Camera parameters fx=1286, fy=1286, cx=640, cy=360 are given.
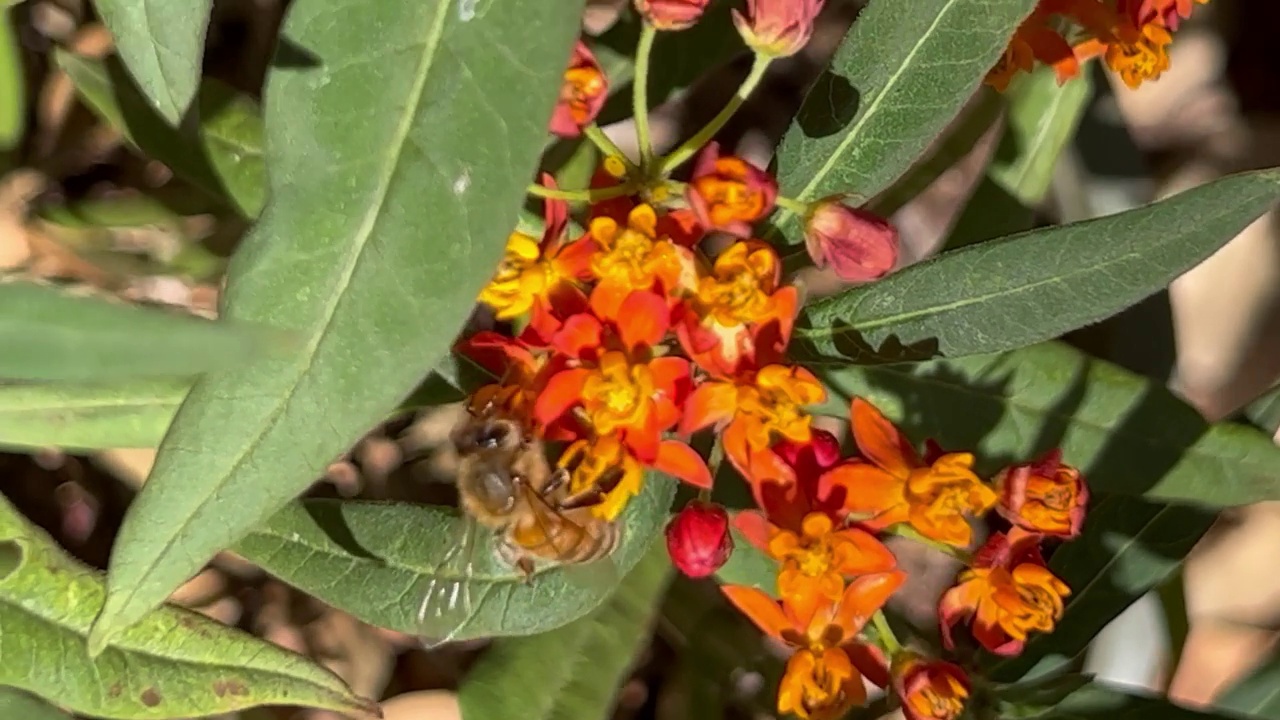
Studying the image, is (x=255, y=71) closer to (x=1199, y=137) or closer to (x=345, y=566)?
(x=345, y=566)

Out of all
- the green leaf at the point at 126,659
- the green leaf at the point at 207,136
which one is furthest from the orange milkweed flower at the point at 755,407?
the green leaf at the point at 207,136

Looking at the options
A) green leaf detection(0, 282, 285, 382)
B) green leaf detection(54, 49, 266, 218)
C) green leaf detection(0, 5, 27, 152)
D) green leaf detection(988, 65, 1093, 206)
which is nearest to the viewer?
green leaf detection(0, 282, 285, 382)

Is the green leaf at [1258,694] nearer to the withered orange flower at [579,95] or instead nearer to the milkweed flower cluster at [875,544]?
the milkweed flower cluster at [875,544]

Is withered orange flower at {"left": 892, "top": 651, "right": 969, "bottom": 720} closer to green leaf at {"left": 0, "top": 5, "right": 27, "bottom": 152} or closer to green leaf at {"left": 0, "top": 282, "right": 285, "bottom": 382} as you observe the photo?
green leaf at {"left": 0, "top": 282, "right": 285, "bottom": 382}

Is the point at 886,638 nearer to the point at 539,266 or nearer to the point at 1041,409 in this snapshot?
the point at 1041,409

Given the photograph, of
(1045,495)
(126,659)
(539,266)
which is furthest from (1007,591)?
(126,659)

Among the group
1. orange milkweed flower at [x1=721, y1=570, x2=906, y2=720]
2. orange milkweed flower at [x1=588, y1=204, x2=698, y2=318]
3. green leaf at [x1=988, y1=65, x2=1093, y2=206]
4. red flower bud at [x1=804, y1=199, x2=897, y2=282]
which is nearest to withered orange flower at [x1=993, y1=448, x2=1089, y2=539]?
orange milkweed flower at [x1=721, y1=570, x2=906, y2=720]
